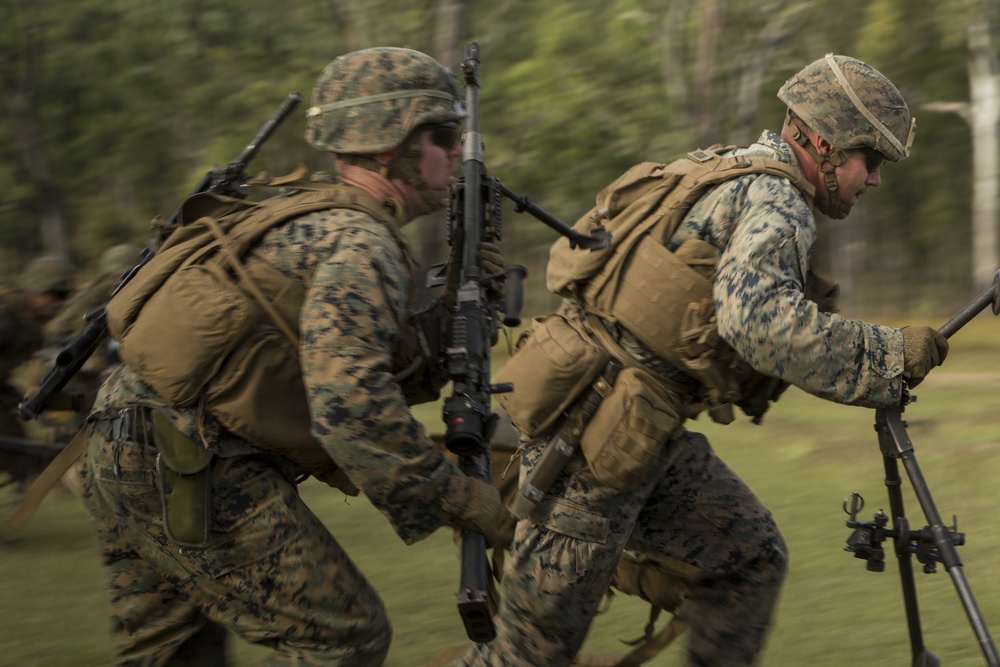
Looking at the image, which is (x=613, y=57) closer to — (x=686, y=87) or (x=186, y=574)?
(x=686, y=87)

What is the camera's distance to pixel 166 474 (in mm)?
3479

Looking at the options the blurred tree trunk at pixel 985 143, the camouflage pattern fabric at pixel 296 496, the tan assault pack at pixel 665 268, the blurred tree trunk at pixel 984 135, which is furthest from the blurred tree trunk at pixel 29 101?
the camouflage pattern fabric at pixel 296 496

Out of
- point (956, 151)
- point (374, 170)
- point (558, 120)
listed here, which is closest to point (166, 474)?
point (374, 170)

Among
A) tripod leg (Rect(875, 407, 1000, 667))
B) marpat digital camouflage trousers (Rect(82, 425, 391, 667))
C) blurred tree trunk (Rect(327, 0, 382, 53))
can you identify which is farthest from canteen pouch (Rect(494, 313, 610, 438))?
blurred tree trunk (Rect(327, 0, 382, 53))

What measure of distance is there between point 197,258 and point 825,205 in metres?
1.97

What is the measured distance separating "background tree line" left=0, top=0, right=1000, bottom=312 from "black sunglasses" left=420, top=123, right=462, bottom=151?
44.1 feet

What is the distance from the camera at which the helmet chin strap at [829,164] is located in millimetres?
4285

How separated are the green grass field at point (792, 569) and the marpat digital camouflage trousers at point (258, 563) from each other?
2.19 meters

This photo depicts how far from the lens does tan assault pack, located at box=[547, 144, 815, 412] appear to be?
4.18 meters

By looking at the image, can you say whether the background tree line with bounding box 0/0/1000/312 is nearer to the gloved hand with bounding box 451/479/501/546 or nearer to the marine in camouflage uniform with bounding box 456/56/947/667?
the marine in camouflage uniform with bounding box 456/56/947/667

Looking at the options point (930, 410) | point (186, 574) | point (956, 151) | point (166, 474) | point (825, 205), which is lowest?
point (956, 151)

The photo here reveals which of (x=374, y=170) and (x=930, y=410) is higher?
(x=374, y=170)

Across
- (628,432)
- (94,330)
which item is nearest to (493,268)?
(628,432)

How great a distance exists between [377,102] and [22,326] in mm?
4955
